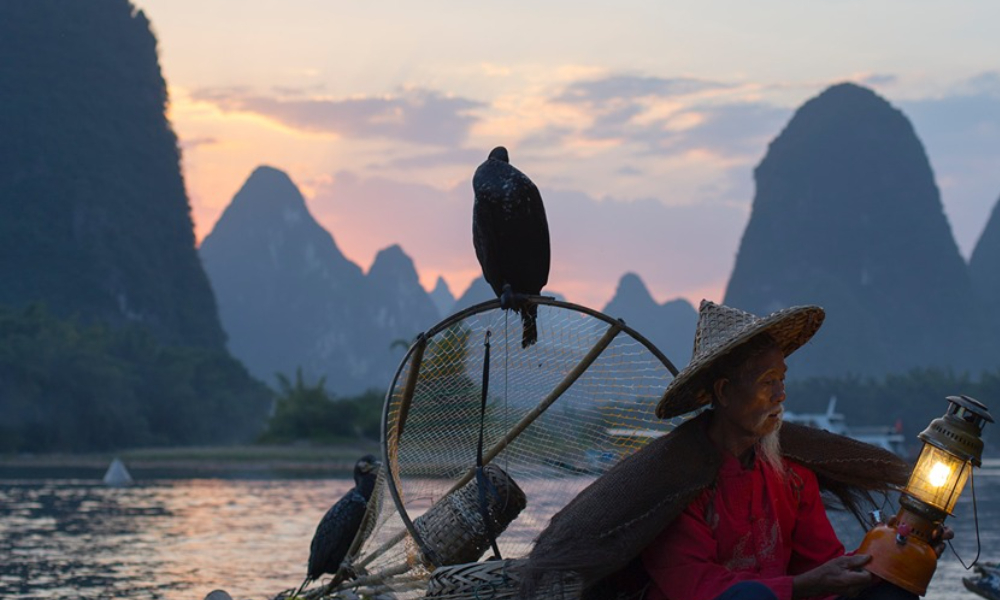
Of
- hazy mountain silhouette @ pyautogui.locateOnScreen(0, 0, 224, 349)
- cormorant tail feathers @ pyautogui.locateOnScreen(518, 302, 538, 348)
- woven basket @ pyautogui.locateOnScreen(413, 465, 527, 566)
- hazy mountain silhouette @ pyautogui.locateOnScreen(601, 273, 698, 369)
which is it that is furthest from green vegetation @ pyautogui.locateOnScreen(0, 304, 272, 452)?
hazy mountain silhouette @ pyautogui.locateOnScreen(601, 273, 698, 369)

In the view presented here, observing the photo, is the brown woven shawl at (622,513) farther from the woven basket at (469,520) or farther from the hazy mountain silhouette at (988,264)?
→ the hazy mountain silhouette at (988,264)

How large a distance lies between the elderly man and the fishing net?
1235 mm

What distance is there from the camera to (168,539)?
1245 centimetres

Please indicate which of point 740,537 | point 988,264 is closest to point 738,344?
point 740,537

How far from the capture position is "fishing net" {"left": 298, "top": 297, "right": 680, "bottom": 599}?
4129 millimetres

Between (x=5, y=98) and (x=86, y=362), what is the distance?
2813cm

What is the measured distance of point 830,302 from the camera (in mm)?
89750

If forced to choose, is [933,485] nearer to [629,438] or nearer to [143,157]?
[629,438]

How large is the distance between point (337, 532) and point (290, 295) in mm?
112341

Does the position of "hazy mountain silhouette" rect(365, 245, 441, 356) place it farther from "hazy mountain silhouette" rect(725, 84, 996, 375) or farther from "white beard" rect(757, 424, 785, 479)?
"white beard" rect(757, 424, 785, 479)

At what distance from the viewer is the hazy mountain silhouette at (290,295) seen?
11400 centimetres

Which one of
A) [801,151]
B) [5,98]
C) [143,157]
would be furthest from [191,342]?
[801,151]

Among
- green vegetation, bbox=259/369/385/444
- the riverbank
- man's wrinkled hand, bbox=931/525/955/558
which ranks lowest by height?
the riverbank

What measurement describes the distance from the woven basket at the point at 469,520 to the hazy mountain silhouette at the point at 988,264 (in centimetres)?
10126
